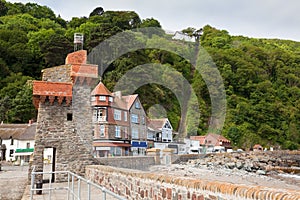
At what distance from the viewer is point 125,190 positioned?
7.04 metres

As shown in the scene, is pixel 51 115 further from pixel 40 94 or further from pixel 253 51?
pixel 253 51

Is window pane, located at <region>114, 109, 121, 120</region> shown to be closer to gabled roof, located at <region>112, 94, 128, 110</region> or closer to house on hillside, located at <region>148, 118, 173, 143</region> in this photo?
gabled roof, located at <region>112, 94, 128, 110</region>

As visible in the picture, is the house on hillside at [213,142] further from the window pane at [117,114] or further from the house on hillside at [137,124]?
the window pane at [117,114]

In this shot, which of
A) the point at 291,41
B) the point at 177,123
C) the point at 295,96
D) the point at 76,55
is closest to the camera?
the point at 76,55

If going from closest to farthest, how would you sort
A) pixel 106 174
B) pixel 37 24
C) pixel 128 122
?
1. pixel 106 174
2. pixel 128 122
3. pixel 37 24

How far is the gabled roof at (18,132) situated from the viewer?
32406mm

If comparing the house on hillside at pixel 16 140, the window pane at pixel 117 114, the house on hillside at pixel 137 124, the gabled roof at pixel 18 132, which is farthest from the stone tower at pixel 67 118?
the gabled roof at pixel 18 132

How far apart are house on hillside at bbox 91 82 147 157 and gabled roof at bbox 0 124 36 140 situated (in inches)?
460

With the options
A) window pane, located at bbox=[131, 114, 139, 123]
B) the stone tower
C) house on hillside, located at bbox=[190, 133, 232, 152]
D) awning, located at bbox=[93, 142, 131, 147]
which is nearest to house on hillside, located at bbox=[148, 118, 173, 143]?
house on hillside, located at bbox=[190, 133, 232, 152]

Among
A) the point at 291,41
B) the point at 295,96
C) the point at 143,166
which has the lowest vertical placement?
the point at 143,166

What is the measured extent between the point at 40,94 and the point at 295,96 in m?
67.9

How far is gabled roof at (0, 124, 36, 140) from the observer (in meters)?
32.4

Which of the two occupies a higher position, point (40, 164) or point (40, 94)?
point (40, 94)

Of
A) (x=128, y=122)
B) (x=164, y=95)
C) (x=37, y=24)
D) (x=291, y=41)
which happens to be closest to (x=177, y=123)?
(x=164, y=95)
